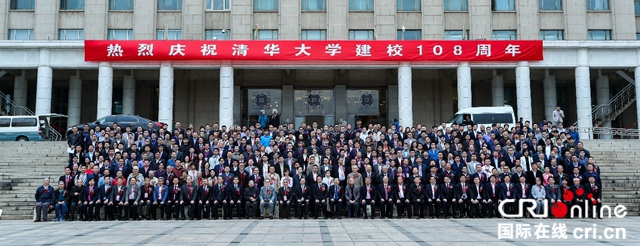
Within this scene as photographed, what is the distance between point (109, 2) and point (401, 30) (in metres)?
18.2

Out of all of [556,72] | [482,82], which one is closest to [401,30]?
[482,82]

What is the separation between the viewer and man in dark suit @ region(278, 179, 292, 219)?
13.2m

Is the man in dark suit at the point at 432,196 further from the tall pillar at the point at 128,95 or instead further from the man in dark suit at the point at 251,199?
the tall pillar at the point at 128,95

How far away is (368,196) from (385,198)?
0.48 m

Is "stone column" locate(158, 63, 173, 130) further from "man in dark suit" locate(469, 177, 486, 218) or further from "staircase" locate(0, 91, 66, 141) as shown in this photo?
"man in dark suit" locate(469, 177, 486, 218)

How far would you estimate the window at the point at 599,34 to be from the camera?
29.6 m

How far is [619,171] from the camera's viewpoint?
16719 millimetres

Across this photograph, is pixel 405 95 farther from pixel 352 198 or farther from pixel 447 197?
pixel 352 198

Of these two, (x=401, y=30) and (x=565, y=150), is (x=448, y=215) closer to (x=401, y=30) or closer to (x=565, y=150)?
(x=565, y=150)

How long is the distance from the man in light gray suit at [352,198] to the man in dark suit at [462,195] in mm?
2755

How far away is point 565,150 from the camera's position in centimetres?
1480

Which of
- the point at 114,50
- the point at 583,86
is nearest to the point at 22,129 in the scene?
the point at 114,50

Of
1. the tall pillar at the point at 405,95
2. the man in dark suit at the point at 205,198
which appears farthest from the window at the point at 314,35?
the man in dark suit at the point at 205,198

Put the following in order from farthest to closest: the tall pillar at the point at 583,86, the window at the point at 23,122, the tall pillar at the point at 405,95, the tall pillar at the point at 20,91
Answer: the tall pillar at the point at 20,91
the tall pillar at the point at 405,95
the tall pillar at the point at 583,86
the window at the point at 23,122
